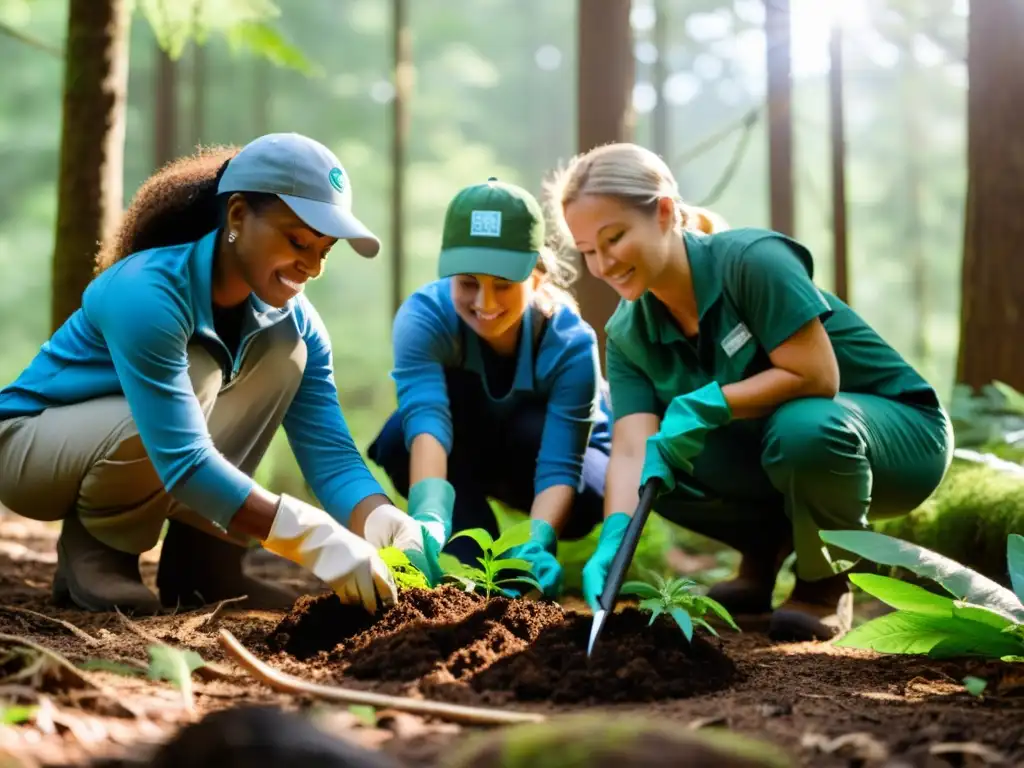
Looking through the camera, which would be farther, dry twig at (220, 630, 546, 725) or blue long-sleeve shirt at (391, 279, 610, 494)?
blue long-sleeve shirt at (391, 279, 610, 494)

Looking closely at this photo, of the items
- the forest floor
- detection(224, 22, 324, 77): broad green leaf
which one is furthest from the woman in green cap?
detection(224, 22, 324, 77): broad green leaf

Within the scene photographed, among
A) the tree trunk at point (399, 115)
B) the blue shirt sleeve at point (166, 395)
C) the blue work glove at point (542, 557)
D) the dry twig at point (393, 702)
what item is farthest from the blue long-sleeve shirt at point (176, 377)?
the tree trunk at point (399, 115)

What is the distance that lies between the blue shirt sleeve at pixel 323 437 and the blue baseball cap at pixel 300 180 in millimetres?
557

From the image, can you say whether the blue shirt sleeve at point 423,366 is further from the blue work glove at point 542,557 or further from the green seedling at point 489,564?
the green seedling at point 489,564

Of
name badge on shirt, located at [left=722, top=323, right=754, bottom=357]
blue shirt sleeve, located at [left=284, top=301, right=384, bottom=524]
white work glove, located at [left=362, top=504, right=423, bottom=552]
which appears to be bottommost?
white work glove, located at [left=362, top=504, right=423, bottom=552]

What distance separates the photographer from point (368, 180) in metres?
19.8

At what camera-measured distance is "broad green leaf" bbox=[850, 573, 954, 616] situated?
7.57 feet

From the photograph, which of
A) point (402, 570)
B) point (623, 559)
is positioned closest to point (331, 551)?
point (402, 570)

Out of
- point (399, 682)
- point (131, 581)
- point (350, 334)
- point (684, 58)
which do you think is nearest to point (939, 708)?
point (399, 682)

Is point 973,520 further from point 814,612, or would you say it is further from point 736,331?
point 736,331

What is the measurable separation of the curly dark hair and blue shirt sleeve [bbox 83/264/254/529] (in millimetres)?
287

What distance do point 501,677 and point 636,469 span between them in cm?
118

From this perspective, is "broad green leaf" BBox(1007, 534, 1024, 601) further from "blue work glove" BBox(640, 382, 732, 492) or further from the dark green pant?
"blue work glove" BBox(640, 382, 732, 492)

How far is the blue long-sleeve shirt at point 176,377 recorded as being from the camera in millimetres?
2389
